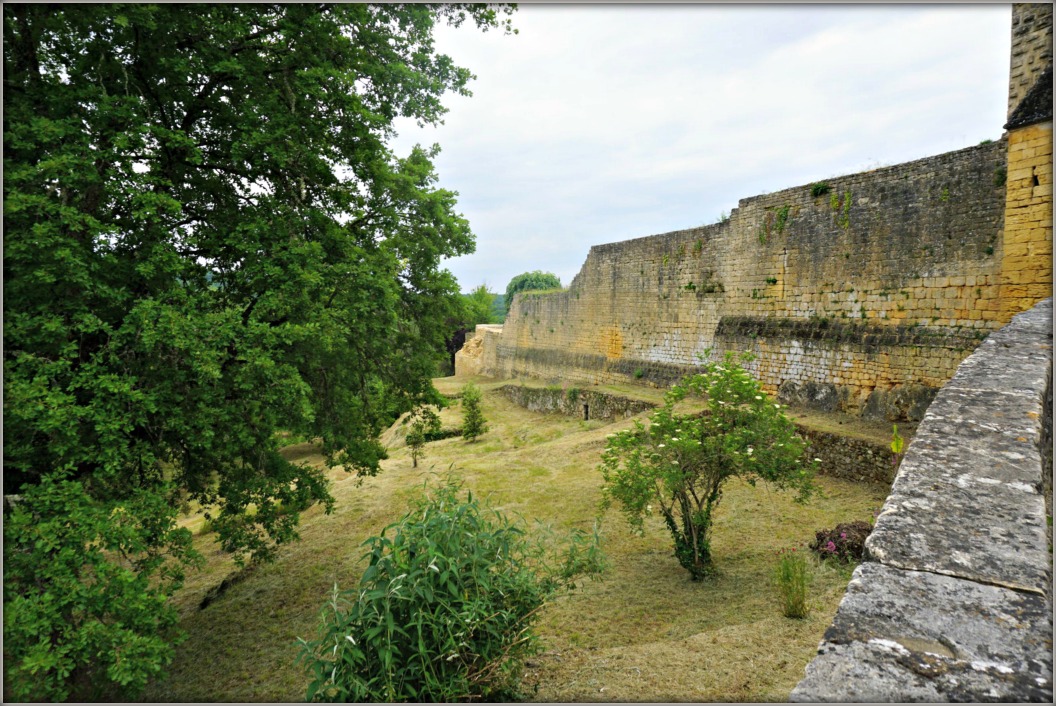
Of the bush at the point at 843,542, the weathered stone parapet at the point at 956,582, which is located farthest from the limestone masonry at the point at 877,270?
the weathered stone parapet at the point at 956,582

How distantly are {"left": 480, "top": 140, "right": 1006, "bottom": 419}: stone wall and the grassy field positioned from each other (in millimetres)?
2749

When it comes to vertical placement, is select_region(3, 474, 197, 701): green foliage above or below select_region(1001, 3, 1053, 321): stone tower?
below

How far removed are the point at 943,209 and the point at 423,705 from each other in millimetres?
10454

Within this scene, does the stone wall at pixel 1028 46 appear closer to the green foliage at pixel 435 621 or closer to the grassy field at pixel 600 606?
the grassy field at pixel 600 606

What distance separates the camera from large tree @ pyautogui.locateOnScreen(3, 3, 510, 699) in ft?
13.5

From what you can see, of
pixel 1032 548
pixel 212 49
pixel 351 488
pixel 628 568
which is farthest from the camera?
pixel 351 488

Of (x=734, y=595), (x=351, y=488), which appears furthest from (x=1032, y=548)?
(x=351, y=488)

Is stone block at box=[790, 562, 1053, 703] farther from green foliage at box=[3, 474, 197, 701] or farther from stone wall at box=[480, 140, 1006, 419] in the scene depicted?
stone wall at box=[480, 140, 1006, 419]

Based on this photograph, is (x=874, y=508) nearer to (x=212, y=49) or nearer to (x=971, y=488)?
(x=971, y=488)

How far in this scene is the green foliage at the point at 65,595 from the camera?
369cm

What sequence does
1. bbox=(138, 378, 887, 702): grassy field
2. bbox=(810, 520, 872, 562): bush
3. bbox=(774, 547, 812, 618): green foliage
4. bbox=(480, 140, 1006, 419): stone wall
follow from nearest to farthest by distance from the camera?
bbox=(138, 378, 887, 702): grassy field
bbox=(774, 547, 812, 618): green foliage
bbox=(810, 520, 872, 562): bush
bbox=(480, 140, 1006, 419): stone wall

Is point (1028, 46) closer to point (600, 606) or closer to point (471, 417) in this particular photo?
point (600, 606)

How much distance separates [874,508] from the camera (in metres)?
7.36

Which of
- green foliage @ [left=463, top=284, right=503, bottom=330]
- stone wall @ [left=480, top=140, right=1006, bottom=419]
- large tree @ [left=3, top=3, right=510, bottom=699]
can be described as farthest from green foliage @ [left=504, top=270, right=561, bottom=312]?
large tree @ [left=3, top=3, right=510, bottom=699]
